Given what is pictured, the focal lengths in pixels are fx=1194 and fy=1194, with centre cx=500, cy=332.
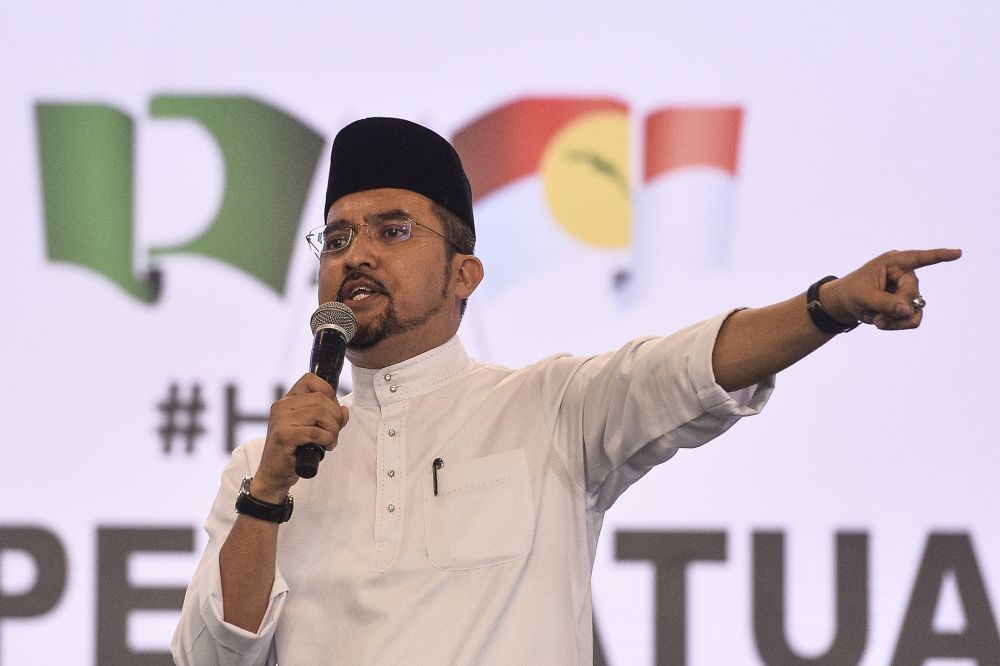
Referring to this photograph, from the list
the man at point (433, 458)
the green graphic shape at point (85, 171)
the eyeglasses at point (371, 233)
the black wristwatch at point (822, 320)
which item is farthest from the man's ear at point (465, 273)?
the green graphic shape at point (85, 171)

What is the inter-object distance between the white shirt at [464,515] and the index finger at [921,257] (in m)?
0.28

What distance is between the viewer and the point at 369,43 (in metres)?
3.30

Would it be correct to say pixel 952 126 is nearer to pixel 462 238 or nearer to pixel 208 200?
pixel 462 238

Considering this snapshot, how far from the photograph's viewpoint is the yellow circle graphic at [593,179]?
3.24m

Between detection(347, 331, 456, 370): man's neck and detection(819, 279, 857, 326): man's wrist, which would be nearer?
detection(819, 279, 857, 326): man's wrist

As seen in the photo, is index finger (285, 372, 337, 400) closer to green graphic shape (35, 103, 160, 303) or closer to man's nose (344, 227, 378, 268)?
man's nose (344, 227, 378, 268)

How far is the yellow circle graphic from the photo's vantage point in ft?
10.6

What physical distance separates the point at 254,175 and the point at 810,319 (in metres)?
2.11

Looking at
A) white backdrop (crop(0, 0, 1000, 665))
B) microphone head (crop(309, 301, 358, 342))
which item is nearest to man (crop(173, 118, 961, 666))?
microphone head (crop(309, 301, 358, 342))

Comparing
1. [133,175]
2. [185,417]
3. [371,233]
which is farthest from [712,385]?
[133,175]

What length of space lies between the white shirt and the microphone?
0.78 ft

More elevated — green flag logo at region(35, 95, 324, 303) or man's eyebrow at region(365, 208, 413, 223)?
green flag logo at region(35, 95, 324, 303)

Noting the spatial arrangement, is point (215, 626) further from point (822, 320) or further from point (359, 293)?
point (822, 320)

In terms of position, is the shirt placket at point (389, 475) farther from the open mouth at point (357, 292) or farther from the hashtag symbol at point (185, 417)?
the hashtag symbol at point (185, 417)
